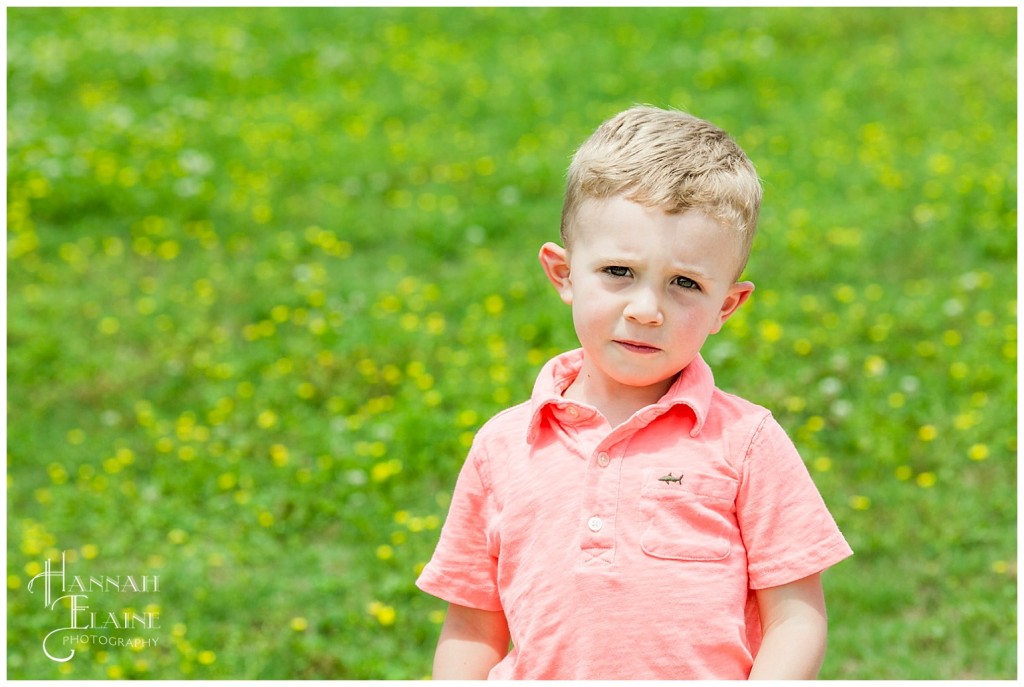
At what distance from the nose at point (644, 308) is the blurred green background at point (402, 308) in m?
2.19

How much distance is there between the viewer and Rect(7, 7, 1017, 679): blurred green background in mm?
4195

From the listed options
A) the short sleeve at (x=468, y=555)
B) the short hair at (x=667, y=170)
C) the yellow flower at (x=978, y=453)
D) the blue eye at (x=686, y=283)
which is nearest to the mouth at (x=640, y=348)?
the blue eye at (x=686, y=283)

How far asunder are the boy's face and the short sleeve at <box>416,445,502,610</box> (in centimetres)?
32

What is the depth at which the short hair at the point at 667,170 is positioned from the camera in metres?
1.98

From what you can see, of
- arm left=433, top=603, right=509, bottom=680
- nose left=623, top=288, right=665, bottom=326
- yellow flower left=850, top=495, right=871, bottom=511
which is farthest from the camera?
yellow flower left=850, top=495, right=871, bottom=511

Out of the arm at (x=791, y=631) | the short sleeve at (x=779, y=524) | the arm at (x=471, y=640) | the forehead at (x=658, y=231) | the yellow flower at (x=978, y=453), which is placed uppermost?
the forehead at (x=658, y=231)

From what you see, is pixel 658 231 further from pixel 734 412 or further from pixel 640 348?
pixel 734 412

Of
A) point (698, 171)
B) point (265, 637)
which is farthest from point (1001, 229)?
point (698, 171)

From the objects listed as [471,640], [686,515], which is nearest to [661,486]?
[686,515]

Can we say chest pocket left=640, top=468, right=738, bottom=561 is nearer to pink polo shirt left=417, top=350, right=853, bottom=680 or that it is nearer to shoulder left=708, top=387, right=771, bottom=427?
pink polo shirt left=417, top=350, right=853, bottom=680

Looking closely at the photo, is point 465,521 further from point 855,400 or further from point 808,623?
point 855,400

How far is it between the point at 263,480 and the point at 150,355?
51.0 inches

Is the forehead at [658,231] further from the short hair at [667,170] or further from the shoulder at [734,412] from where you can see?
the shoulder at [734,412]

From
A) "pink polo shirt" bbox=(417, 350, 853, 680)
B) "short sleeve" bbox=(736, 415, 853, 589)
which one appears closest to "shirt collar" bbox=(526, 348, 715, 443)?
"pink polo shirt" bbox=(417, 350, 853, 680)
